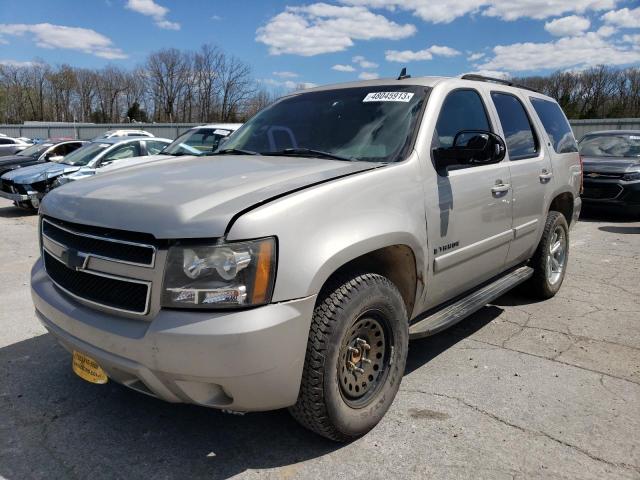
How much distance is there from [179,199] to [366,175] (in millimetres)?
956

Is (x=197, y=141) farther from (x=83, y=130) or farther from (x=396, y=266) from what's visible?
(x=83, y=130)

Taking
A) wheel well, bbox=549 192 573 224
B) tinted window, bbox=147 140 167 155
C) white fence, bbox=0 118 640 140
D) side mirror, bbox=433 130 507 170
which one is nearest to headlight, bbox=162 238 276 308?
side mirror, bbox=433 130 507 170

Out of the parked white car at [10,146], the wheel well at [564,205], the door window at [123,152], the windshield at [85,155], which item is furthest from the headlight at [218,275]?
the parked white car at [10,146]

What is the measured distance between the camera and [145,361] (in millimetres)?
2158

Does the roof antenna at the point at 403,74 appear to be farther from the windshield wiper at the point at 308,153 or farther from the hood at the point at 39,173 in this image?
the hood at the point at 39,173

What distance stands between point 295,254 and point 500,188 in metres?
2.11

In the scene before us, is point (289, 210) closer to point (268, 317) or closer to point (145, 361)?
point (268, 317)

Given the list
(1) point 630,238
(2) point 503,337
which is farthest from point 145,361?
(1) point 630,238

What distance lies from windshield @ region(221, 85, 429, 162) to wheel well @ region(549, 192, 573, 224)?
2.47 meters

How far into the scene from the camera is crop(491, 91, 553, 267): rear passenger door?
4.04 metres

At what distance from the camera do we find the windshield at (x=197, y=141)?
9.88 meters

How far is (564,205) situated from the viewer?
5305 millimetres

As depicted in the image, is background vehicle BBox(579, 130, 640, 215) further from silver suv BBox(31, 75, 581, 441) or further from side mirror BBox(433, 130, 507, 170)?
side mirror BBox(433, 130, 507, 170)

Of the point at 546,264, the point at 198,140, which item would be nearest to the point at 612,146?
the point at 546,264
